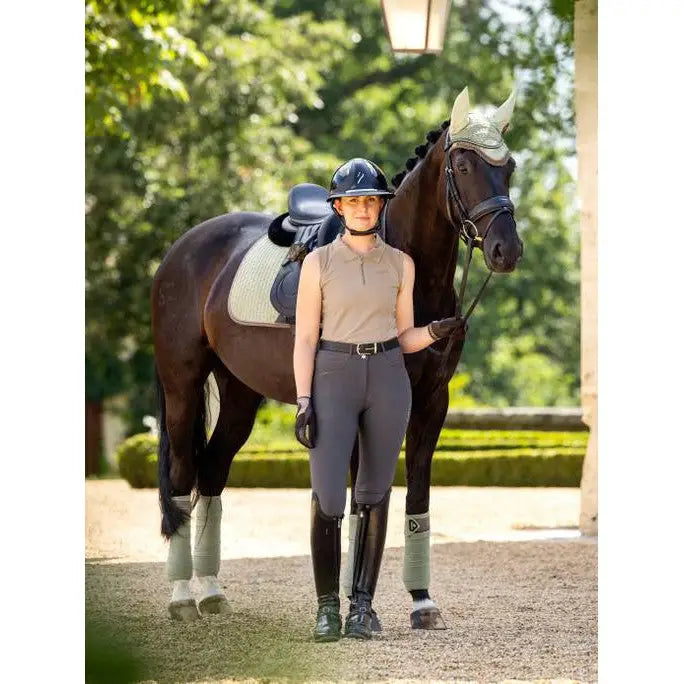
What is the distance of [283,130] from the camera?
20.3 metres

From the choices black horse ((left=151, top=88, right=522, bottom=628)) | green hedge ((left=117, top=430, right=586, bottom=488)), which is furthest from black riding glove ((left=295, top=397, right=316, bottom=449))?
green hedge ((left=117, top=430, right=586, bottom=488))

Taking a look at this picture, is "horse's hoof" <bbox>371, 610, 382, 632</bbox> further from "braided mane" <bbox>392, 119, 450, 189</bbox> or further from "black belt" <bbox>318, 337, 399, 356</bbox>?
"braided mane" <bbox>392, 119, 450, 189</bbox>

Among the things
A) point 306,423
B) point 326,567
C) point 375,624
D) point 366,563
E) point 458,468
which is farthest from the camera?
point 458,468

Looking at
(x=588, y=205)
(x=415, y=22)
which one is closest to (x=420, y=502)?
(x=415, y=22)

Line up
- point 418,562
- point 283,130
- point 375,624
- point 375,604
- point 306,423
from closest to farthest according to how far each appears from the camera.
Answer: point 306,423
point 375,624
point 418,562
point 375,604
point 283,130

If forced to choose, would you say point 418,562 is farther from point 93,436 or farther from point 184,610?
point 93,436

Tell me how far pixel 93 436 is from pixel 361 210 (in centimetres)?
1684

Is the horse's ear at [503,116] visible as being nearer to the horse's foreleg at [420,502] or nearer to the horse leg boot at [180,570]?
the horse's foreleg at [420,502]

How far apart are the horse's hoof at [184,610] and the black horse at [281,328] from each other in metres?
0.31

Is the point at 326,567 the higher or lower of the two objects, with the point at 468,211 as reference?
lower

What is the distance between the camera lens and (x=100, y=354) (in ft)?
66.7

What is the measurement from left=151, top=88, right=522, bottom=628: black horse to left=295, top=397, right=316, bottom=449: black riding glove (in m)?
0.61
